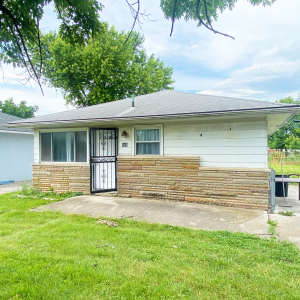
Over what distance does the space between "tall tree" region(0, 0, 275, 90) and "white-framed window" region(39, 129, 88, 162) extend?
15.8 ft

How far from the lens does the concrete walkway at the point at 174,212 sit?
4.52 m

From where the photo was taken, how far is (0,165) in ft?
39.2

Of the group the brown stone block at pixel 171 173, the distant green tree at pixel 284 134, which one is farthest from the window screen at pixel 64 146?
the distant green tree at pixel 284 134

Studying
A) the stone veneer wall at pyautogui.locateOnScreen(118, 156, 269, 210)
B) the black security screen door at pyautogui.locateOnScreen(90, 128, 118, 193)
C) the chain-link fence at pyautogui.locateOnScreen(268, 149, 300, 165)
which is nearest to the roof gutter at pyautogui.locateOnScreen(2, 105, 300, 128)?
the black security screen door at pyautogui.locateOnScreen(90, 128, 118, 193)

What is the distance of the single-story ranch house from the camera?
19.2ft

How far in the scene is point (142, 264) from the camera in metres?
2.88

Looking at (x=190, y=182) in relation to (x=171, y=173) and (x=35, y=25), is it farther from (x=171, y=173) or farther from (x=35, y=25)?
(x=35, y=25)

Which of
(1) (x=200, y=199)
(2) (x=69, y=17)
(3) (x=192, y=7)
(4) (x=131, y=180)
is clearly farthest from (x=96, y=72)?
(3) (x=192, y=7)

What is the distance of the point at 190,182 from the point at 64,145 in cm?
465

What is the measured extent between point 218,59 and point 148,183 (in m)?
4.04

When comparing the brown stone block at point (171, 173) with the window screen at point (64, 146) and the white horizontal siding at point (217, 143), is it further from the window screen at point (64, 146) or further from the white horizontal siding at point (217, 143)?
the window screen at point (64, 146)

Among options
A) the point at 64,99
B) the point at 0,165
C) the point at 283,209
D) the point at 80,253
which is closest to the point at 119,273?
the point at 80,253

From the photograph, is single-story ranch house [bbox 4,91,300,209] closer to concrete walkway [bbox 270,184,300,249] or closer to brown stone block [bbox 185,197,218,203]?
brown stone block [bbox 185,197,218,203]

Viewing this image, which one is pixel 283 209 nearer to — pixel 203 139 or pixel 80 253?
pixel 203 139
